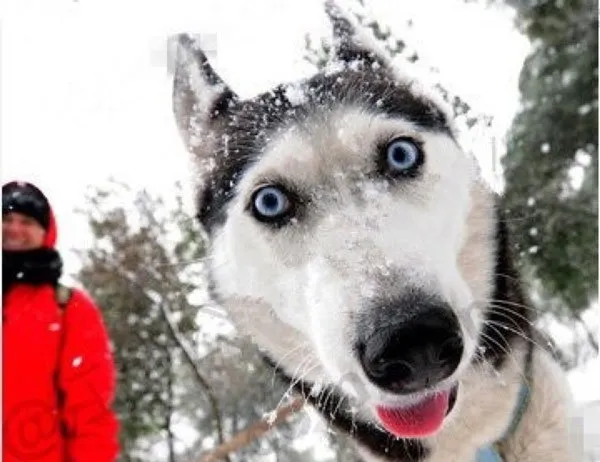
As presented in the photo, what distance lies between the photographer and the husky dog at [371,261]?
85 centimetres

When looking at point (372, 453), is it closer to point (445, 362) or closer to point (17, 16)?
point (445, 362)

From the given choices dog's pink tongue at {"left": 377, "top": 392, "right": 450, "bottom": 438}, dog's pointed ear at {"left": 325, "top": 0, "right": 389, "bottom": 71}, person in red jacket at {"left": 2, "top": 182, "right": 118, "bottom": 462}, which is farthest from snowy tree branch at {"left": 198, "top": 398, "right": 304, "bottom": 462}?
dog's pointed ear at {"left": 325, "top": 0, "right": 389, "bottom": 71}

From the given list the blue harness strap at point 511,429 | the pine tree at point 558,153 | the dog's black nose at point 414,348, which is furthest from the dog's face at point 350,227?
the pine tree at point 558,153

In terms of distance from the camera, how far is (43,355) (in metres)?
1.12

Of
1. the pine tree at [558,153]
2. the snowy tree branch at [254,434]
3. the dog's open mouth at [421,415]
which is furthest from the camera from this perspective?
the pine tree at [558,153]

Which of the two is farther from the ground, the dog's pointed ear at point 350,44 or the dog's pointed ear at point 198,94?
the dog's pointed ear at point 350,44

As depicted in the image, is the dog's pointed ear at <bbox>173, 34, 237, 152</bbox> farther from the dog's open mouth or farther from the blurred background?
the dog's open mouth

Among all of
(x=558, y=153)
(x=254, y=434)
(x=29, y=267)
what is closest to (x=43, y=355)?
(x=29, y=267)

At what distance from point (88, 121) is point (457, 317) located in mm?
699

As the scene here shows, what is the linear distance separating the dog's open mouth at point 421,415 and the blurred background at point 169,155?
26cm

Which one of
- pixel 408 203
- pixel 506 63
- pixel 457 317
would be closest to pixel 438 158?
pixel 408 203

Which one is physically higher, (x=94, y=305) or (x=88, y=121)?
(x=88, y=121)

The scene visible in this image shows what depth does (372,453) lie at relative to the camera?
119 centimetres

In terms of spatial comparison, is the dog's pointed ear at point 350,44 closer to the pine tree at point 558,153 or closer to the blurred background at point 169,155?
the blurred background at point 169,155
